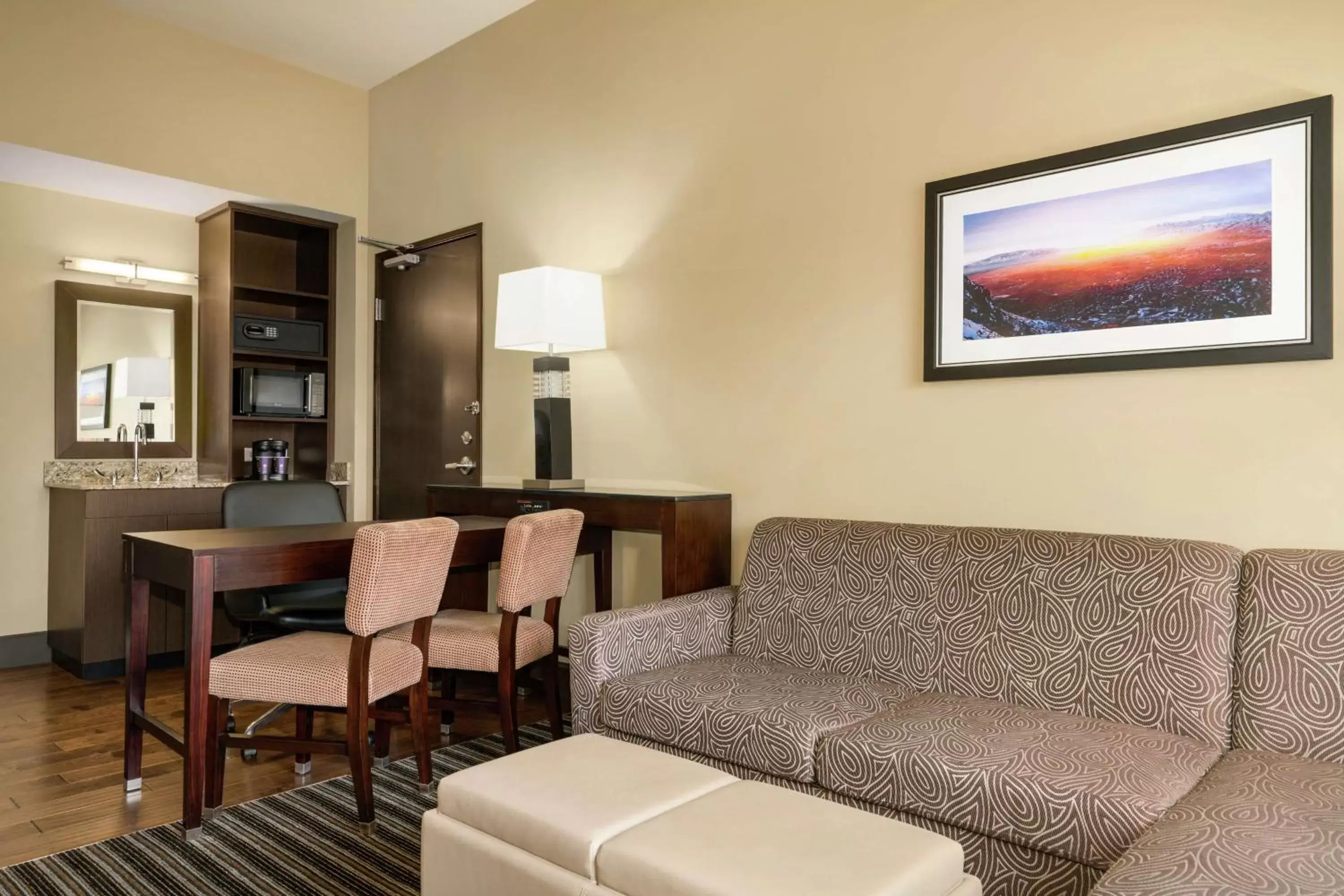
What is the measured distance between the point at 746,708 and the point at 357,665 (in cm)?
103

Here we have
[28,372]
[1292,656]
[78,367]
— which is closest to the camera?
[1292,656]

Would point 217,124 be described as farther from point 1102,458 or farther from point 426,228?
point 1102,458

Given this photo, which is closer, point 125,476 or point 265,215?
point 125,476

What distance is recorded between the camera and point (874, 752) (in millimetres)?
1822

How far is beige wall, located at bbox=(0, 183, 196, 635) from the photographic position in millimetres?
4180

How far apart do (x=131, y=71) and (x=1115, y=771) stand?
4723mm

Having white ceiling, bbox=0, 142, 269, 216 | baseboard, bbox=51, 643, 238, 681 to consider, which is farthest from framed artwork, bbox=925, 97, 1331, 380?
white ceiling, bbox=0, 142, 269, 216

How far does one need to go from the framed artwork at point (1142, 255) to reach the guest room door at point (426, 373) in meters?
2.38

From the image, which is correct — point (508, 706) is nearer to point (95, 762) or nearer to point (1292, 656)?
point (95, 762)

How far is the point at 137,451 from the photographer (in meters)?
4.47

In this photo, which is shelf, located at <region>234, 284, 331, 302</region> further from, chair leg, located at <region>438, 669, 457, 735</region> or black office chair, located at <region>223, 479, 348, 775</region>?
chair leg, located at <region>438, 669, 457, 735</region>

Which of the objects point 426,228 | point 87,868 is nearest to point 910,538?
point 87,868

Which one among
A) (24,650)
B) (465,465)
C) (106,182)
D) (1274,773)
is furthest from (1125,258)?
(24,650)

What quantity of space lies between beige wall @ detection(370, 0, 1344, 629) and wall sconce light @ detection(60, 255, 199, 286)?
63.3 inches
